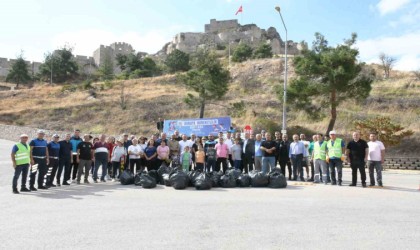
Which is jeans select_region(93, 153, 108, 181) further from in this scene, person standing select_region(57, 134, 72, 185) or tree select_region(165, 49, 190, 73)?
tree select_region(165, 49, 190, 73)

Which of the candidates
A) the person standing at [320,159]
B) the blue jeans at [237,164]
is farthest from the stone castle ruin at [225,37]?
the person standing at [320,159]

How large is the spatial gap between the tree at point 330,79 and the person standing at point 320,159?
15626 millimetres

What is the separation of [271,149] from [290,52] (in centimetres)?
8449

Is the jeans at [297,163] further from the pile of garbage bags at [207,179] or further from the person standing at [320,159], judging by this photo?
the pile of garbage bags at [207,179]

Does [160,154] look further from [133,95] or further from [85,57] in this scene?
[85,57]

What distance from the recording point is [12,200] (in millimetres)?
9125

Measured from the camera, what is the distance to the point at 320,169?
13.5 metres

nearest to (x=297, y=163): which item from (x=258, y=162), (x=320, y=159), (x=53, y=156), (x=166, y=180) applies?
(x=320, y=159)

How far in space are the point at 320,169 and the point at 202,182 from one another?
4666mm

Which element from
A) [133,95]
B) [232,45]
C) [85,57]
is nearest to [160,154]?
[133,95]

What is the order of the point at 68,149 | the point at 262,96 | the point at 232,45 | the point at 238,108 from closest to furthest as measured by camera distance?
the point at 68,149, the point at 238,108, the point at 262,96, the point at 232,45

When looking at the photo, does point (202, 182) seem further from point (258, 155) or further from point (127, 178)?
point (258, 155)

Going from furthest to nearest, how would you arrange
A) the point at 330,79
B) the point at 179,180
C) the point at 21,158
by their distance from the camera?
the point at 330,79, the point at 179,180, the point at 21,158

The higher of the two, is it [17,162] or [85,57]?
[85,57]
